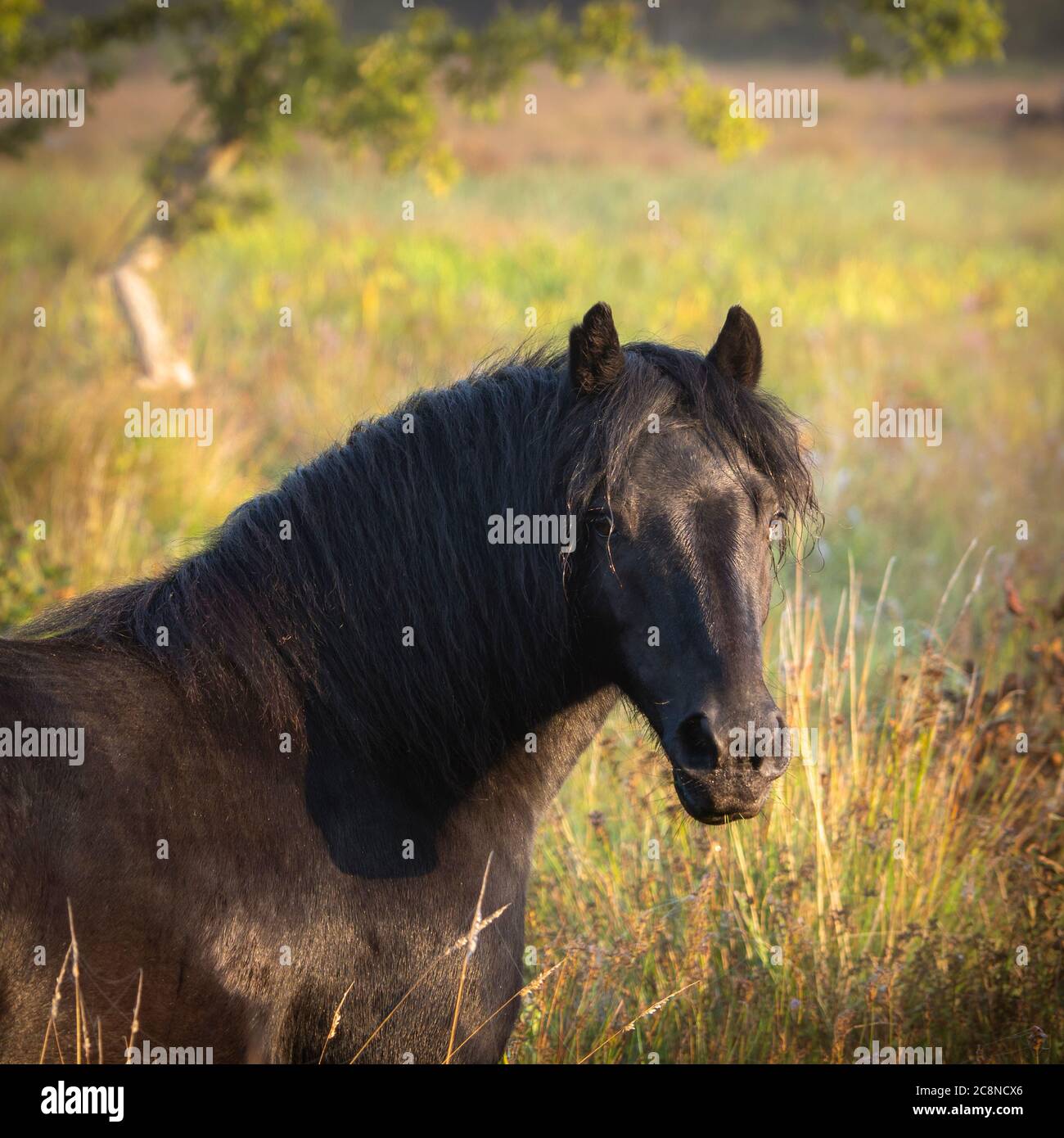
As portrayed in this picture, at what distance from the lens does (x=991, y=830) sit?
4.20 metres

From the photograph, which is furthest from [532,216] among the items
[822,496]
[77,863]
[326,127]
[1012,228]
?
[77,863]

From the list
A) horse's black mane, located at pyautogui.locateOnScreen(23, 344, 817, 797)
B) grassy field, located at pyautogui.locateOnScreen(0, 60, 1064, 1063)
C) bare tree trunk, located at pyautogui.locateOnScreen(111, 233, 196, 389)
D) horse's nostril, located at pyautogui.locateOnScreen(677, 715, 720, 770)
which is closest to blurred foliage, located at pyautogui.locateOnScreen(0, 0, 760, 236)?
bare tree trunk, located at pyautogui.locateOnScreen(111, 233, 196, 389)

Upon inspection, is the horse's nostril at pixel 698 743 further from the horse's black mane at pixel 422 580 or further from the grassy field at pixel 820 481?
the grassy field at pixel 820 481

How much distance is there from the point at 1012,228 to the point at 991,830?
2154 centimetres

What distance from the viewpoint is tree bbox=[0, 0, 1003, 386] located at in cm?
945

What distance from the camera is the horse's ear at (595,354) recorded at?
2666 mm

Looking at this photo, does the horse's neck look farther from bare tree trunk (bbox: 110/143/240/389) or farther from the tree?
bare tree trunk (bbox: 110/143/240/389)

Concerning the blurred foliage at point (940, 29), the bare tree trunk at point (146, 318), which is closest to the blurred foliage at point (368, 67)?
the blurred foliage at point (940, 29)

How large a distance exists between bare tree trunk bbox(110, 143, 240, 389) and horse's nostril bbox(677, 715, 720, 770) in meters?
8.65

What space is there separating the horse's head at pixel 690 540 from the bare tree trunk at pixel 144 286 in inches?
322

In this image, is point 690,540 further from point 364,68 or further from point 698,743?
point 364,68

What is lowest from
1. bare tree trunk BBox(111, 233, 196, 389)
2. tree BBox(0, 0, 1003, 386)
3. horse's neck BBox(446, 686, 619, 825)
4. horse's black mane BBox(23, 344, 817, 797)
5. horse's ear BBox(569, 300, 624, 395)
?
horse's neck BBox(446, 686, 619, 825)
